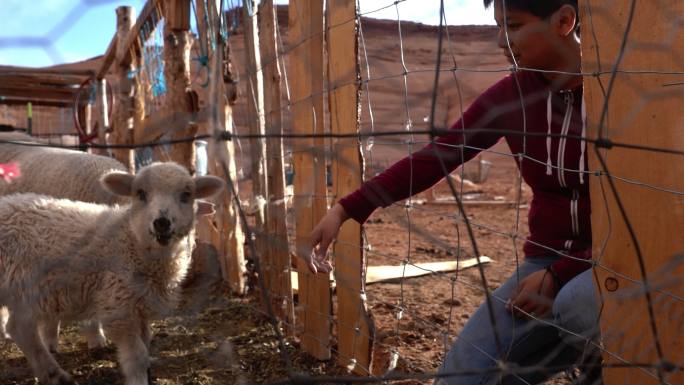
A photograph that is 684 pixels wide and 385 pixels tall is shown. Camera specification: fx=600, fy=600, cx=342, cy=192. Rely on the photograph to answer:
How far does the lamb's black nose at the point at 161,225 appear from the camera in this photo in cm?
289

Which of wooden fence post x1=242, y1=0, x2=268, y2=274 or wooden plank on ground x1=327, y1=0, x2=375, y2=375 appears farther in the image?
wooden fence post x1=242, y1=0, x2=268, y2=274

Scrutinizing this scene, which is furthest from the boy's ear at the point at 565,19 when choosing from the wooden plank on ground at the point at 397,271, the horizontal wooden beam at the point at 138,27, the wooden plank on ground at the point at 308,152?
the horizontal wooden beam at the point at 138,27

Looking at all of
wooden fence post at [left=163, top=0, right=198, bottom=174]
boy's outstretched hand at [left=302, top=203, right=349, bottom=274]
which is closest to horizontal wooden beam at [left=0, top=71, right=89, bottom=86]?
wooden fence post at [left=163, top=0, right=198, bottom=174]

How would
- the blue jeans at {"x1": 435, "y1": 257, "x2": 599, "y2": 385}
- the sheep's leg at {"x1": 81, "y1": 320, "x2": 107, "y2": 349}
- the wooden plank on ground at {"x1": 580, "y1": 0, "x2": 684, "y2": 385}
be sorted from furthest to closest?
the sheep's leg at {"x1": 81, "y1": 320, "x2": 107, "y2": 349}
the blue jeans at {"x1": 435, "y1": 257, "x2": 599, "y2": 385}
the wooden plank on ground at {"x1": 580, "y1": 0, "x2": 684, "y2": 385}

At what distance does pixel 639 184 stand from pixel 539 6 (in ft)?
2.21

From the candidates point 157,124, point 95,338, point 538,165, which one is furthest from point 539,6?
point 157,124

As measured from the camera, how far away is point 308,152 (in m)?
2.94

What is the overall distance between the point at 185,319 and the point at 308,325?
3.89ft

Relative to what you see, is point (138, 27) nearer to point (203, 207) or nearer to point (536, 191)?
point (203, 207)

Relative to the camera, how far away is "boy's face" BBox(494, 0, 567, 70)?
182cm

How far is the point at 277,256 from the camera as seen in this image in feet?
12.5

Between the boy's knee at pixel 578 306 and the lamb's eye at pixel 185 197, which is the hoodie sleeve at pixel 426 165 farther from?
the lamb's eye at pixel 185 197

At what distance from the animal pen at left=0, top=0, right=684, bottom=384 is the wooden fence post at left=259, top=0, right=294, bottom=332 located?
0.04 feet

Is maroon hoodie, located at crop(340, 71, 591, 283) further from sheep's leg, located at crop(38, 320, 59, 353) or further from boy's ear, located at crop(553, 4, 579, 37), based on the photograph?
sheep's leg, located at crop(38, 320, 59, 353)
